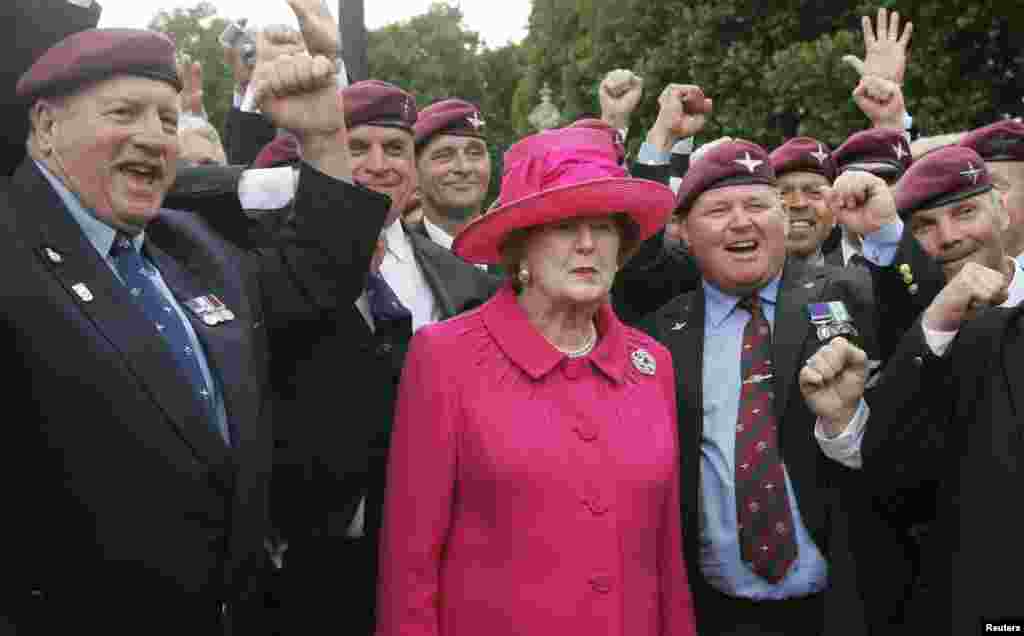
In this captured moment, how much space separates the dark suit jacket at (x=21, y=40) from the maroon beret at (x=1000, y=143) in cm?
340

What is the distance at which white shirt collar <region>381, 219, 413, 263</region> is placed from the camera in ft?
12.7

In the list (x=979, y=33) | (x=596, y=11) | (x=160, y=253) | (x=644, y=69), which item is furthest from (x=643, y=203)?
(x=596, y=11)

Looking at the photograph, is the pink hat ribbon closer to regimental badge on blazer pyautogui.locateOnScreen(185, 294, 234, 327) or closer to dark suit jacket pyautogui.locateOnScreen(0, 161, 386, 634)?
regimental badge on blazer pyautogui.locateOnScreen(185, 294, 234, 327)

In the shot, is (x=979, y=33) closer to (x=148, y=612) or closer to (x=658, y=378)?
(x=658, y=378)

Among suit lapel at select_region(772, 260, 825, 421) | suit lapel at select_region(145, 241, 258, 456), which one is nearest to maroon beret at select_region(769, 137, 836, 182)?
suit lapel at select_region(772, 260, 825, 421)

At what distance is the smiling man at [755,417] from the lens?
3463mm

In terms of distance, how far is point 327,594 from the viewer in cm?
327

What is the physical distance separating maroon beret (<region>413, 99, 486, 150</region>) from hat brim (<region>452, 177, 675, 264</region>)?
6.18 feet

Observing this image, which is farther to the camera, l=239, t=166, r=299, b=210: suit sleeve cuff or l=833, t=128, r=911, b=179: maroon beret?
l=833, t=128, r=911, b=179: maroon beret

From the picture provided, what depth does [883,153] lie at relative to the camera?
476cm

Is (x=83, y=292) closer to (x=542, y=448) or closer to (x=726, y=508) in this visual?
(x=542, y=448)

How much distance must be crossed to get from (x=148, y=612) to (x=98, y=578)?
0.13 m

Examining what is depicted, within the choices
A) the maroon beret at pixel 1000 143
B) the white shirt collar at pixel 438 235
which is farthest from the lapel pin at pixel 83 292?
the maroon beret at pixel 1000 143

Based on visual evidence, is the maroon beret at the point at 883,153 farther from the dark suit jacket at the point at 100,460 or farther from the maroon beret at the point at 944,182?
the dark suit jacket at the point at 100,460
